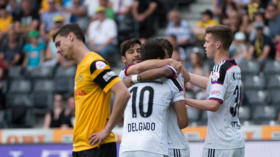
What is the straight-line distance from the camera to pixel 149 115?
4465 mm

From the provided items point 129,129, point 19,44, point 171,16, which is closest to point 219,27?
point 129,129

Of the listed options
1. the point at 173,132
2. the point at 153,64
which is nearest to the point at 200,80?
the point at 173,132

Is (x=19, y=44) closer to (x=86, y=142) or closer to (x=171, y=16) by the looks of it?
(x=171, y=16)

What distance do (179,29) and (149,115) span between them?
8452 millimetres

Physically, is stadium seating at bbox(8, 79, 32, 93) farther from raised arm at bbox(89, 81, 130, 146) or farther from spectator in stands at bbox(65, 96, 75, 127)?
raised arm at bbox(89, 81, 130, 146)

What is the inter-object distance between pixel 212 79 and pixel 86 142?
1.45m

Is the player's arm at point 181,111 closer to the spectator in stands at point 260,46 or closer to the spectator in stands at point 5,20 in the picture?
the spectator in stands at point 260,46

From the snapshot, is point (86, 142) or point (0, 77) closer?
point (86, 142)

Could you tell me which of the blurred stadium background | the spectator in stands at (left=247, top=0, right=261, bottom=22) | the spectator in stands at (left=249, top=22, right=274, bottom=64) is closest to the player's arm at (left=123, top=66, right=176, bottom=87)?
the blurred stadium background

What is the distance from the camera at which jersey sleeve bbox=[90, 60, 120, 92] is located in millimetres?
4371

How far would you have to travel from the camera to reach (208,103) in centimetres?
494

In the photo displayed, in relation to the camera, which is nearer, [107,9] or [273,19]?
[273,19]

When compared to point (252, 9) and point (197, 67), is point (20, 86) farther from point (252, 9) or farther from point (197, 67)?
point (252, 9)

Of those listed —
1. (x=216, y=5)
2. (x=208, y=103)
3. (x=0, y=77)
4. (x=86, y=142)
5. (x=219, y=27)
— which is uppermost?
(x=216, y=5)
